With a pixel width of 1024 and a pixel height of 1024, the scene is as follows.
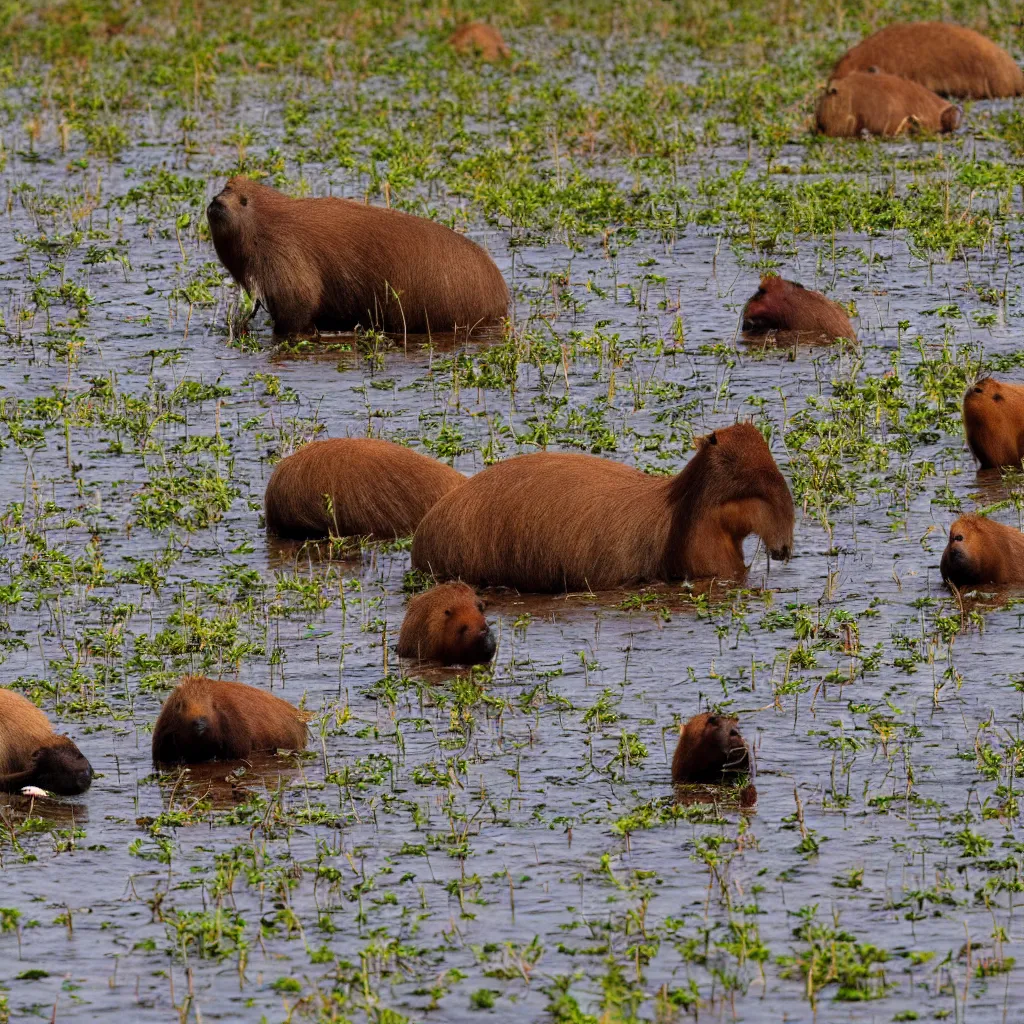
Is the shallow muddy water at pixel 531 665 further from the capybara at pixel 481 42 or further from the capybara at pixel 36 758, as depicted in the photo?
the capybara at pixel 481 42

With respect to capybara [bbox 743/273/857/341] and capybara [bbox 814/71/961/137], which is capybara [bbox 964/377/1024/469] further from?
capybara [bbox 814/71/961/137]

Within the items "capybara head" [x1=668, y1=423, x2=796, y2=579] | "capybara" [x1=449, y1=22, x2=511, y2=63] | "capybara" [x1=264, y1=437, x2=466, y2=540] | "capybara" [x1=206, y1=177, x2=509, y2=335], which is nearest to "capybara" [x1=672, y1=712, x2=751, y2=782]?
"capybara head" [x1=668, y1=423, x2=796, y2=579]

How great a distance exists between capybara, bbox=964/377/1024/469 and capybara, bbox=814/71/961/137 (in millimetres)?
8088

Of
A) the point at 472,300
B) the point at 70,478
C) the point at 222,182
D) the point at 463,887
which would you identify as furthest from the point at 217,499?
the point at 222,182

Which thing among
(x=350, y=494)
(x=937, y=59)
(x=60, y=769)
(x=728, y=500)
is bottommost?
(x=60, y=769)

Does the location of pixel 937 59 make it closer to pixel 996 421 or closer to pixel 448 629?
pixel 996 421

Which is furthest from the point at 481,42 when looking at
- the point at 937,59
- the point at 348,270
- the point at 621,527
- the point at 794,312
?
the point at 621,527

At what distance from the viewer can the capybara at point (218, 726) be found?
313 inches

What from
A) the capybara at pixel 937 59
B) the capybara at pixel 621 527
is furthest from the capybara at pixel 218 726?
the capybara at pixel 937 59

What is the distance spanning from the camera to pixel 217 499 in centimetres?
1105

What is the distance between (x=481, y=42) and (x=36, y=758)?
632 inches

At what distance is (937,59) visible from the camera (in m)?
20.4

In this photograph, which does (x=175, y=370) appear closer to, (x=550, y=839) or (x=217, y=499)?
(x=217, y=499)

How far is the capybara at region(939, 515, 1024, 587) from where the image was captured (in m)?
9.51
